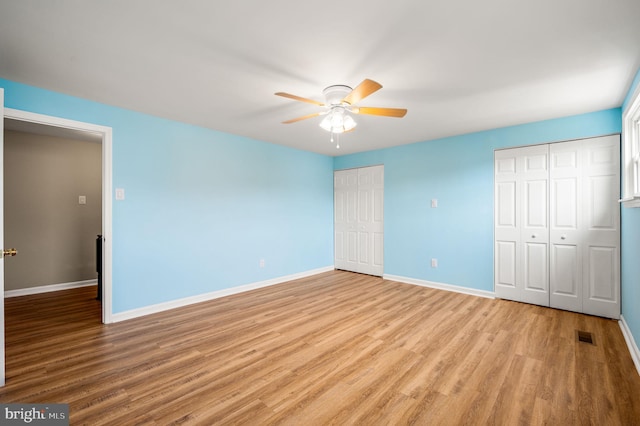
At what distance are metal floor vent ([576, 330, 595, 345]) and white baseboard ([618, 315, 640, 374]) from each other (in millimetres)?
250

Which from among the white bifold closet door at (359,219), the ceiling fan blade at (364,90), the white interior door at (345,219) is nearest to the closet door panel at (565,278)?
the white bifold closet door at (359,219)

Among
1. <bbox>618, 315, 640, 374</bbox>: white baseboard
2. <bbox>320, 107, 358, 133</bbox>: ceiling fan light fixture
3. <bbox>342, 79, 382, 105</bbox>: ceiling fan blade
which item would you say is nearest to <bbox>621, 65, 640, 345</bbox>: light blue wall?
<bbox>618, 315, 640, 374</bbox>: white baseboard

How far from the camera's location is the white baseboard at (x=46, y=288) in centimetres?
415

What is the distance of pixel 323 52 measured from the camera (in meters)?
2.08

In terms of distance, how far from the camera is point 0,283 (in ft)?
6.53

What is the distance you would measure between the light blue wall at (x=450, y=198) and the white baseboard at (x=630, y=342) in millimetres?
1321

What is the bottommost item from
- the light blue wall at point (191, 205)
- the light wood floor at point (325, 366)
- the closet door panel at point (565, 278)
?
the light wood floor at point (325, 366)

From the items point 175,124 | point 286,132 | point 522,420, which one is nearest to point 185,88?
point 175,124

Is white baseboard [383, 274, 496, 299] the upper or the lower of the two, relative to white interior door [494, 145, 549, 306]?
lower

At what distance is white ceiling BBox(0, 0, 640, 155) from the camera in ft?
5.49

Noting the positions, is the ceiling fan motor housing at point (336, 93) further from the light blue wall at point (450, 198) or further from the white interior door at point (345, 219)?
the white interior door at point (345, 219)

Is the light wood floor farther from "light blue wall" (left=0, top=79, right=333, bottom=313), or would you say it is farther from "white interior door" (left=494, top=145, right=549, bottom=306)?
"light blue wall" (left=0, top=79, right=333, bottom=313)

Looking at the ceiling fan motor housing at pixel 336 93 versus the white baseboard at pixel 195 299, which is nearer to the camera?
the ceiling fan motor housing at pixel 336 93

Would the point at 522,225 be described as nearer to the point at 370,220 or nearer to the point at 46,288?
the point at 370,220
